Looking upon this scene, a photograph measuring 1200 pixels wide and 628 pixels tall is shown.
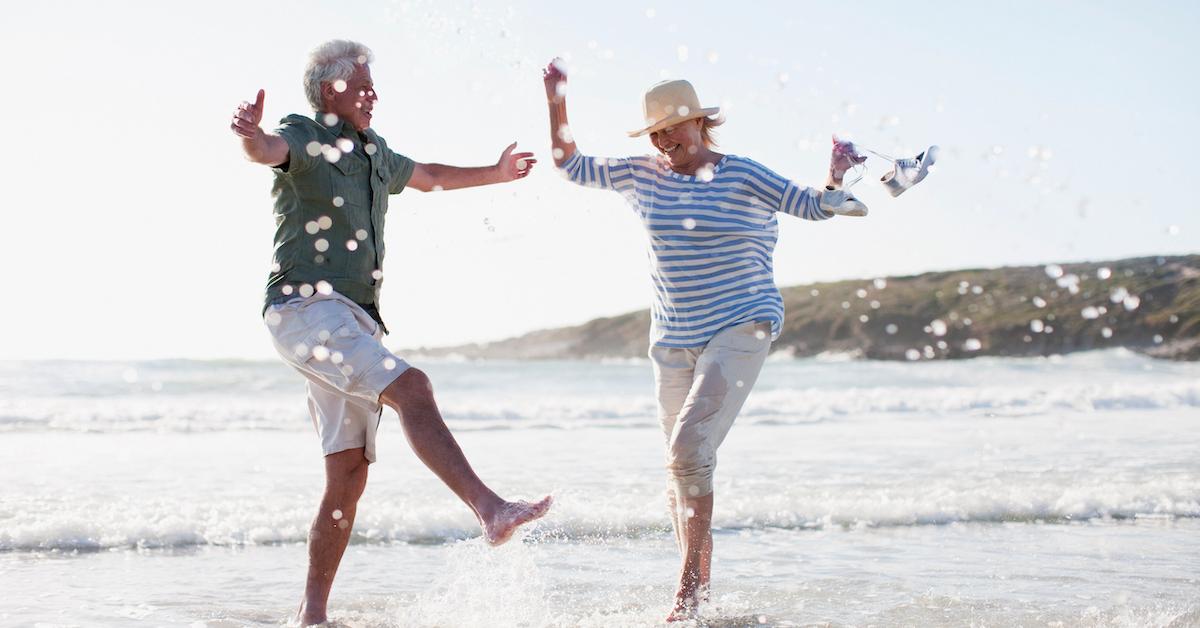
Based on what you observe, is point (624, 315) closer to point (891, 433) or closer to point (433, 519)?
point (891, 433)

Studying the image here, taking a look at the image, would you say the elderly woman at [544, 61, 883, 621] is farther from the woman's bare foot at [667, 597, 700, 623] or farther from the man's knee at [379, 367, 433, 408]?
the man's knee at [379, 367, 433, 408]

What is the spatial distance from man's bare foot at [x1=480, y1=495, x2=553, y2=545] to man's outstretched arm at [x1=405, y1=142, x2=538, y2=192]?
1486mm

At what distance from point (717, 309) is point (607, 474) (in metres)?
5.45

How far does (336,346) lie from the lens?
150 inches

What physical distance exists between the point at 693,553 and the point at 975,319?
62.3 m

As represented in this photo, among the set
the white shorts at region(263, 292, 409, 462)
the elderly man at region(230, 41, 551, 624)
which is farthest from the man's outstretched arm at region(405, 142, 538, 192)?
the white shorts at region(263, 292, 409, 462)

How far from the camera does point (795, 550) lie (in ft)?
21.3

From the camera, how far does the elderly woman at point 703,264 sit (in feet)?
14.4

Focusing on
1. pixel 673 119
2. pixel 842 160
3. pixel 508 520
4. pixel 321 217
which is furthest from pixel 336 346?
pixel 842 160

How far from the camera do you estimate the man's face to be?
4.05 metres

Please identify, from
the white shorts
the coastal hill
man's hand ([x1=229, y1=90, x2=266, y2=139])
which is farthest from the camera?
the coastal hill

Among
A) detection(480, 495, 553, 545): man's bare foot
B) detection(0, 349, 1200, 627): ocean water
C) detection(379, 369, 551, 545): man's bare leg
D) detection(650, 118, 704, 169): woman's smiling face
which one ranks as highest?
detection(650, 118, 704, 169): woman's smiling face

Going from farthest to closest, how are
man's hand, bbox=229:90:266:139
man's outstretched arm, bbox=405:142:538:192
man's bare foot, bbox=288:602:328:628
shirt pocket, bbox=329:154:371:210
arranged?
1. man's outstretched arm, bbox=405:142:538:192
2. man's bare foot, bbox=288:602:328:628
3. shirt pocket, bbox=329:154:371:210
4. man's hand, bbox=229:90:266:139

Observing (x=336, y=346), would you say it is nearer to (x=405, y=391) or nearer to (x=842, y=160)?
(x=405, y=391)
